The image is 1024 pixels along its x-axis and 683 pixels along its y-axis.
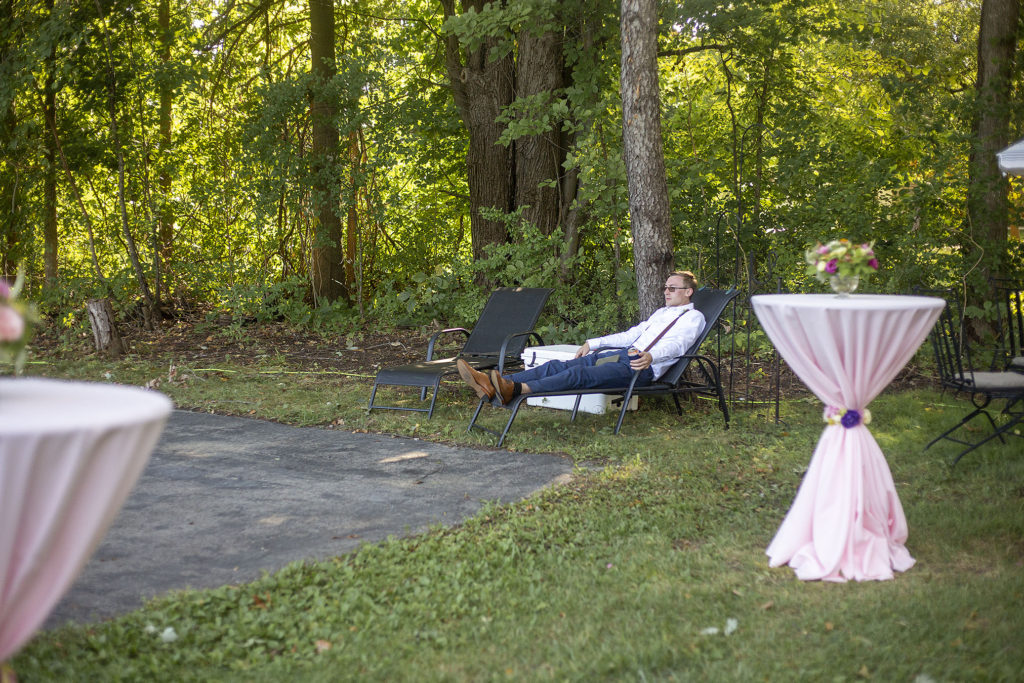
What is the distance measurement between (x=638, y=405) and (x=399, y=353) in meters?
3.83

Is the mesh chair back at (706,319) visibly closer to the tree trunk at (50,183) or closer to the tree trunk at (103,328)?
the tree trunk at (103,328)

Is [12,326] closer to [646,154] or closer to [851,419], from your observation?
[851,419]

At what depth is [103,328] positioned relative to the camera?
9.60 metres

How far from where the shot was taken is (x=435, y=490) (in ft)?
14.7

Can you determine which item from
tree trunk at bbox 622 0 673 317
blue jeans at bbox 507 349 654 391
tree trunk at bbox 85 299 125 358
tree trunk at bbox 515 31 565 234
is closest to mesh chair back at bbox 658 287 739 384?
blue jeans at bbox 507 349 654 391

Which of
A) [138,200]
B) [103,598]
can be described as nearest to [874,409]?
[103,598]

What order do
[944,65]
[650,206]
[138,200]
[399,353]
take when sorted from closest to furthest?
[650,206], [399,353], [944,65], [138,200]

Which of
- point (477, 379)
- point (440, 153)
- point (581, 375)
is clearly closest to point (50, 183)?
point (440, 153)

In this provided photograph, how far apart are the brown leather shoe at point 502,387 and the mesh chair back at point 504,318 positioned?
1.30 metres

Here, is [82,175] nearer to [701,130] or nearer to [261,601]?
[701,130]

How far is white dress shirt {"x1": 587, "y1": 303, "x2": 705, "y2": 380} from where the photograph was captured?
5.80 meters

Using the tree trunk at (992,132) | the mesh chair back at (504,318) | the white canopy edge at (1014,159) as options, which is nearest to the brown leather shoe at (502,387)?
the mesh chair back at (504,318)

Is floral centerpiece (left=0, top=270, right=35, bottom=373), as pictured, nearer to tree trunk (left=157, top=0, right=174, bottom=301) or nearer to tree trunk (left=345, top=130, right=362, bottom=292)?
tree trunk (left=345, top=130, right=362, bottom=292)

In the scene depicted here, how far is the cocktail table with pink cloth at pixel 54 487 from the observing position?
5.64 feet
